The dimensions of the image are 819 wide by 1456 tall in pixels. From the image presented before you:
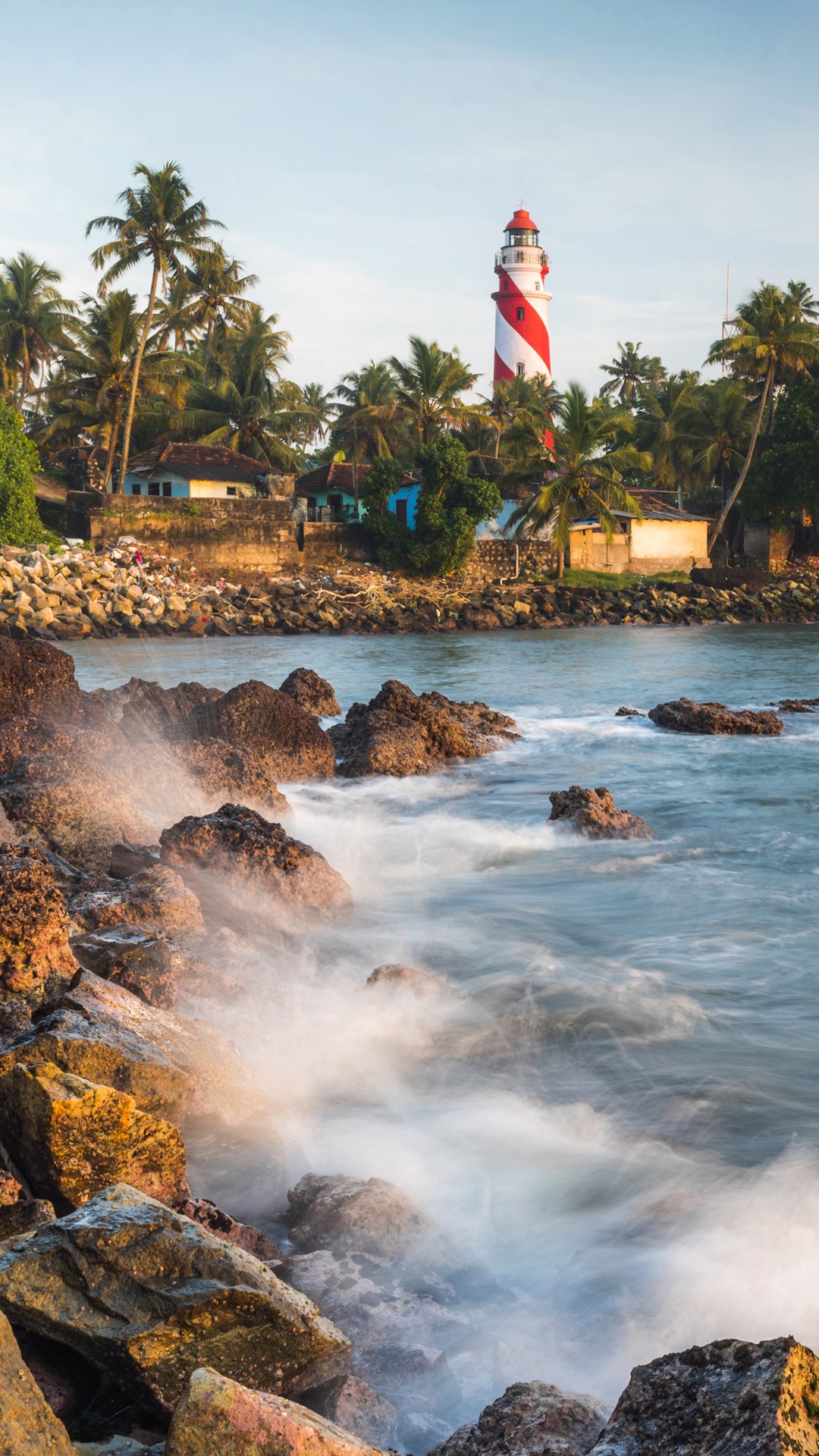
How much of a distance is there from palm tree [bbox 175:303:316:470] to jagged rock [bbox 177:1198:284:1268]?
44.4 metres

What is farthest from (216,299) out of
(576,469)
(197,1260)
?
(197,1260)

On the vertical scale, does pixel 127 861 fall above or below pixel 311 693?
below

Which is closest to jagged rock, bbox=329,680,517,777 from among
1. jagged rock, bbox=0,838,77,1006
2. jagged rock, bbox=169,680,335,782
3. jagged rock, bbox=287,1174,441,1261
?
jagged rock, bbox=169,680,335,782

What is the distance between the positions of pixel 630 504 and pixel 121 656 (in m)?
23.7

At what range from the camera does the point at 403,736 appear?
38.4 feet

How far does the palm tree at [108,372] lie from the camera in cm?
3972

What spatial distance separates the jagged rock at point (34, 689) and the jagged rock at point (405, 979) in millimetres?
5461

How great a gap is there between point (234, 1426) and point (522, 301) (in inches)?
2337

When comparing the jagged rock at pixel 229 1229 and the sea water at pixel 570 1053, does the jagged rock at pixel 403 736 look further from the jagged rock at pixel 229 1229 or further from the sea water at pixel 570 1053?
the jagged rock at pixel 229 1229

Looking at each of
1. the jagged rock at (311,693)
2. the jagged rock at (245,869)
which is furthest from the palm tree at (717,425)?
the jagged rock at (245,869)

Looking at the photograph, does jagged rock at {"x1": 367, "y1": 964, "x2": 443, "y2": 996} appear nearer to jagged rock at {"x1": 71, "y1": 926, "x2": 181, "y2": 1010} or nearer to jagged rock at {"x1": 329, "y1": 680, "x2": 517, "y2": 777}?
jagged rock at {"x1": 71, "y1": 926, "x2": 181, "y2": 1010}

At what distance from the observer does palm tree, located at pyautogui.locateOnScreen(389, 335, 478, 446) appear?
1684 inches

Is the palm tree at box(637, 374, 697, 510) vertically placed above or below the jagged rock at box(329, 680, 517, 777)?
above

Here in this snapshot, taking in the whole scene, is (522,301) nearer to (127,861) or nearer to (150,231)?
(150,231)
